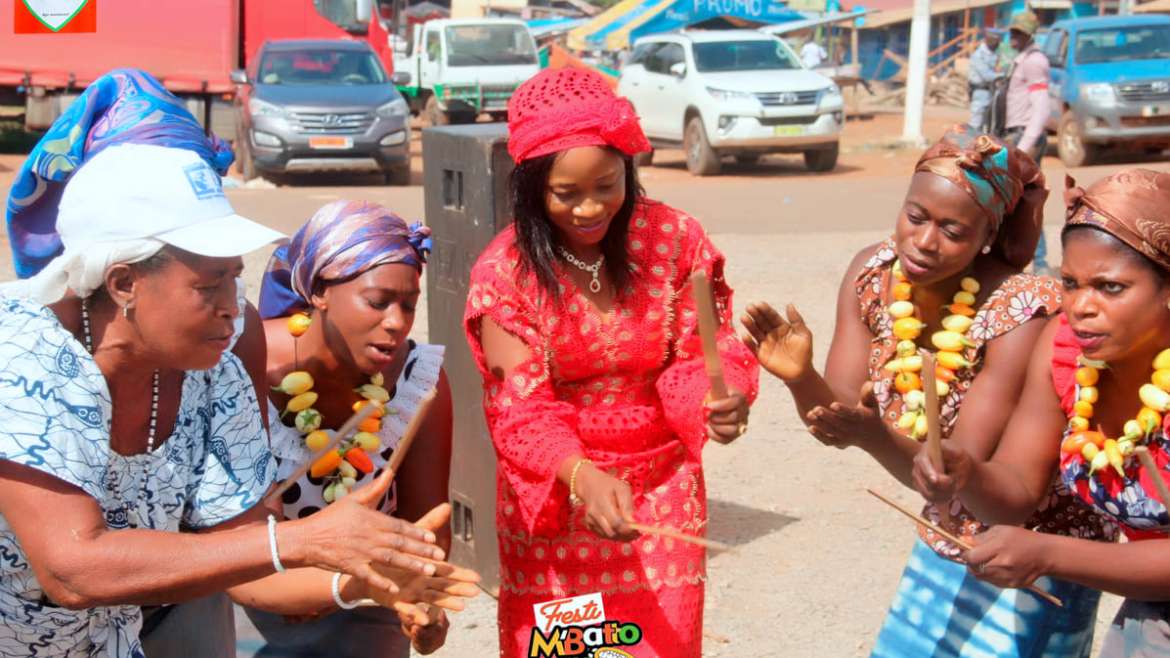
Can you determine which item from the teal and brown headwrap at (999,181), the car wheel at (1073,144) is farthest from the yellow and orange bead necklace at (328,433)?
the car wheel at (1073,144)

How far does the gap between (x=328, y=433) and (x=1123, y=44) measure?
713 inches

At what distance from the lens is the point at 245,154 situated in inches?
706

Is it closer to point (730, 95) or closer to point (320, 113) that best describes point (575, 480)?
point (320, 113)

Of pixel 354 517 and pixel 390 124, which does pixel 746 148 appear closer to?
pixel 390 124

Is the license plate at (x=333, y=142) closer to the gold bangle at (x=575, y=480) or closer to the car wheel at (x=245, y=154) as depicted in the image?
→ the car wheel at (x=245, y=154)

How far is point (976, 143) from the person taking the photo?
10.8 ft

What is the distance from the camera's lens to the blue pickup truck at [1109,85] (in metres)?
18.4

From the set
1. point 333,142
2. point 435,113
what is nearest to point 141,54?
point 333,142

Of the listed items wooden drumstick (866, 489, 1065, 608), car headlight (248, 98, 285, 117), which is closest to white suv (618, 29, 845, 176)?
car headlight (248, 98, 285, 117)

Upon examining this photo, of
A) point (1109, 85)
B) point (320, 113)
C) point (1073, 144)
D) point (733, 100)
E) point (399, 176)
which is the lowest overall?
point (399, 176)

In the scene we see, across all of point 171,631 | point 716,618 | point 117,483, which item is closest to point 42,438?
point 117,483

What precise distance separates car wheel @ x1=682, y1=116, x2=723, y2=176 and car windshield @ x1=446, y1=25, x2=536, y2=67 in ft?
15.0

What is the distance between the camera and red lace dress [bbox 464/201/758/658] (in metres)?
3.30

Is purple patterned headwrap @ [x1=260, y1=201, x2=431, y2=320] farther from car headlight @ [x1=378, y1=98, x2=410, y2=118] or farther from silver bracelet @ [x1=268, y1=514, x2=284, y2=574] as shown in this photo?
car headlight @ [x1=378, y1=98, x2=410, y2=118]
